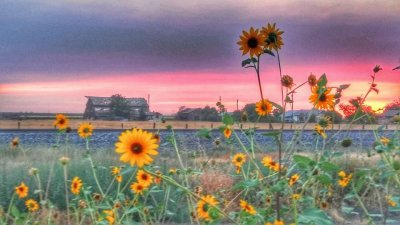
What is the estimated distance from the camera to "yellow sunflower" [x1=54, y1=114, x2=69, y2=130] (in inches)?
136

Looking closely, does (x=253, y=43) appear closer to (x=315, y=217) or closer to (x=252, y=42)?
(x=252, y=42)

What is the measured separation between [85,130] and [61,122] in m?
0.14

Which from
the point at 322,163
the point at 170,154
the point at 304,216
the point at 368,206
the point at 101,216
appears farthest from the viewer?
the point at 170,154

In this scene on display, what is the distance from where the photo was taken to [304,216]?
80.4 inches

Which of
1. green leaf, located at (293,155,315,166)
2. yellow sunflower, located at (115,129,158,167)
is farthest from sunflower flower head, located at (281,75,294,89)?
yellow sunflower, located at (115,129,158,167)

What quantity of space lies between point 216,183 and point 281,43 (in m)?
3.44

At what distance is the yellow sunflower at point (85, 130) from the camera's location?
339 centimetres

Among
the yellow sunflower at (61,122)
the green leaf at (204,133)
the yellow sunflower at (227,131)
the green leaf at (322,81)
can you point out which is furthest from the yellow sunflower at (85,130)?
the green leaf at (322,81)

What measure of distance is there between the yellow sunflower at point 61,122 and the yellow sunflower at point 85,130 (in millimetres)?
81

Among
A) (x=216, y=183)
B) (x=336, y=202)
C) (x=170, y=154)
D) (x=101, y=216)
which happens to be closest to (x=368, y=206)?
(x=336, y=202)

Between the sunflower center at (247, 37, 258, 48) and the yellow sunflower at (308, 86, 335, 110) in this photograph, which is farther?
the yellow sunflower at (308, 86, 335, 110)

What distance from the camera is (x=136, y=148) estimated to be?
6.32 ft

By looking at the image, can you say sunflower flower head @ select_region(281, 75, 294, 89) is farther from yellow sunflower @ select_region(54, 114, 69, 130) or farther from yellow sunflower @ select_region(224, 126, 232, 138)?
yellow sunflower @ select_region(54, 114, 69, 130)

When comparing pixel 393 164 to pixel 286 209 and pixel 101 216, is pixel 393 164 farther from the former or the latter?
pixel 101 216
